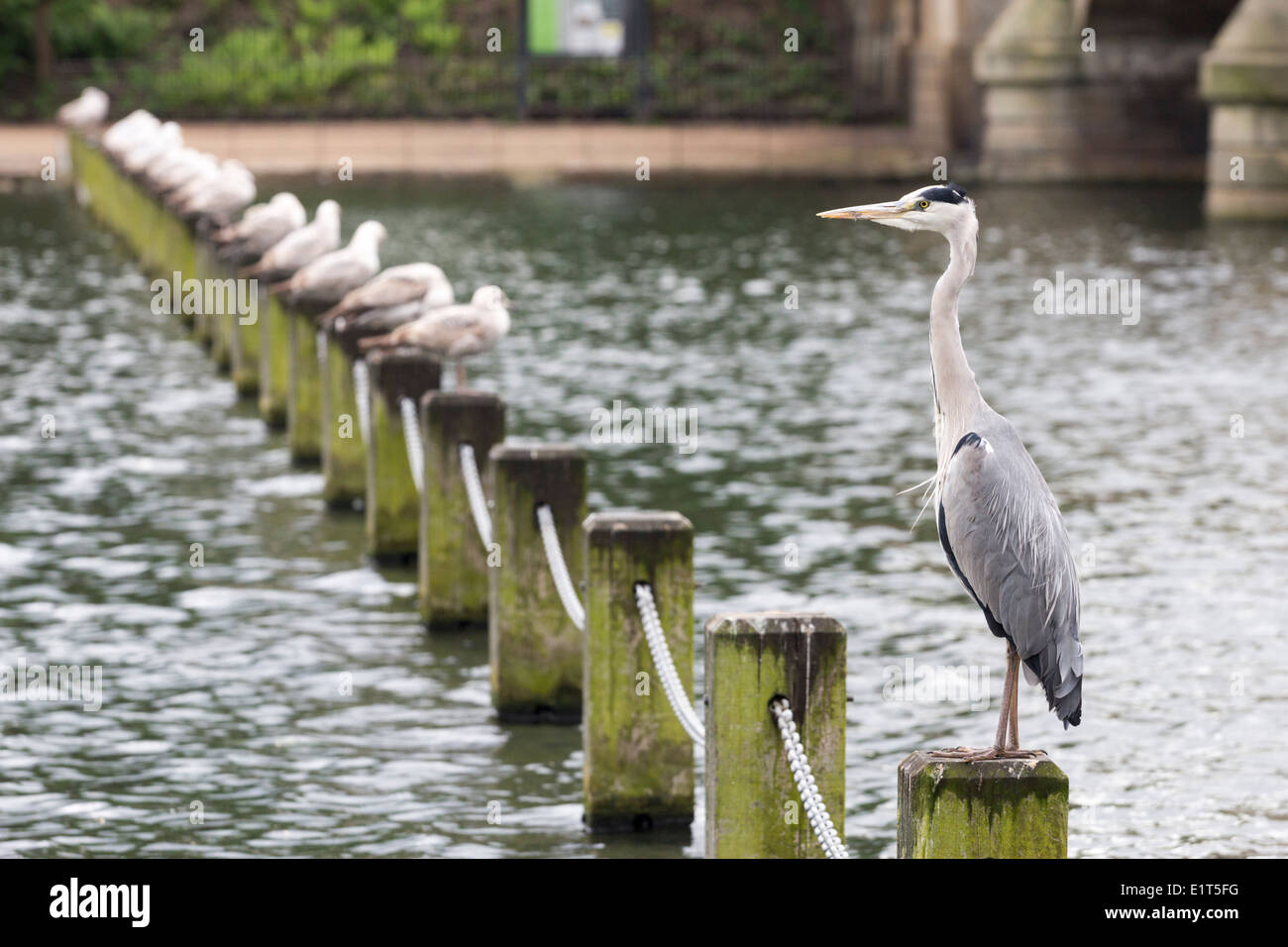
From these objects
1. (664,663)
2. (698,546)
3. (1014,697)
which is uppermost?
(1014,697)

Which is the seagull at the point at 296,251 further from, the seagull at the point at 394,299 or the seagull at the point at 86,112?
the seagull at the point at 86,112

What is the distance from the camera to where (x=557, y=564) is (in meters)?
9.59

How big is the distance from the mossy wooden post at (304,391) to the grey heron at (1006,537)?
920 centimetres

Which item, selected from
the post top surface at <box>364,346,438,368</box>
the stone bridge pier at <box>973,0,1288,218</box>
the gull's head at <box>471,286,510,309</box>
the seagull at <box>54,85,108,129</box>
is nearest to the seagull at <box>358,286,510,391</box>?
the gull's head at <box>471,286,510,309</box>

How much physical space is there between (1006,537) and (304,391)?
31.5 feet

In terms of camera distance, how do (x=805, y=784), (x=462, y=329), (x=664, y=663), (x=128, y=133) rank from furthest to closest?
(x=128, y=133) → (x=462, y=329) → (x=664, y=663) → (x=805, y=784)

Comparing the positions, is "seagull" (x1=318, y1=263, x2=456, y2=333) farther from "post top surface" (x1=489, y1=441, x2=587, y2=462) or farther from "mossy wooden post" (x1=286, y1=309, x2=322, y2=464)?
"post top surface" (x1=489, y1=441, x2=587, y2=462)

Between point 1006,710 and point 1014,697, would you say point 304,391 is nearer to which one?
point 1014,697

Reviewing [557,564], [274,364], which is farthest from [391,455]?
[274,364]

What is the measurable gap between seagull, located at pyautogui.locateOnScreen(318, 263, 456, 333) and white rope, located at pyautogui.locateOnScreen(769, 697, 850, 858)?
25.1 ft

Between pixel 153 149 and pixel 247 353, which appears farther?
pixel 153 149

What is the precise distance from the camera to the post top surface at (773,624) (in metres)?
6.91

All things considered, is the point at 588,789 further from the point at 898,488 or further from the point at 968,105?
the point at 968,105

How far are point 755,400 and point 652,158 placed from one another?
2311 cm
